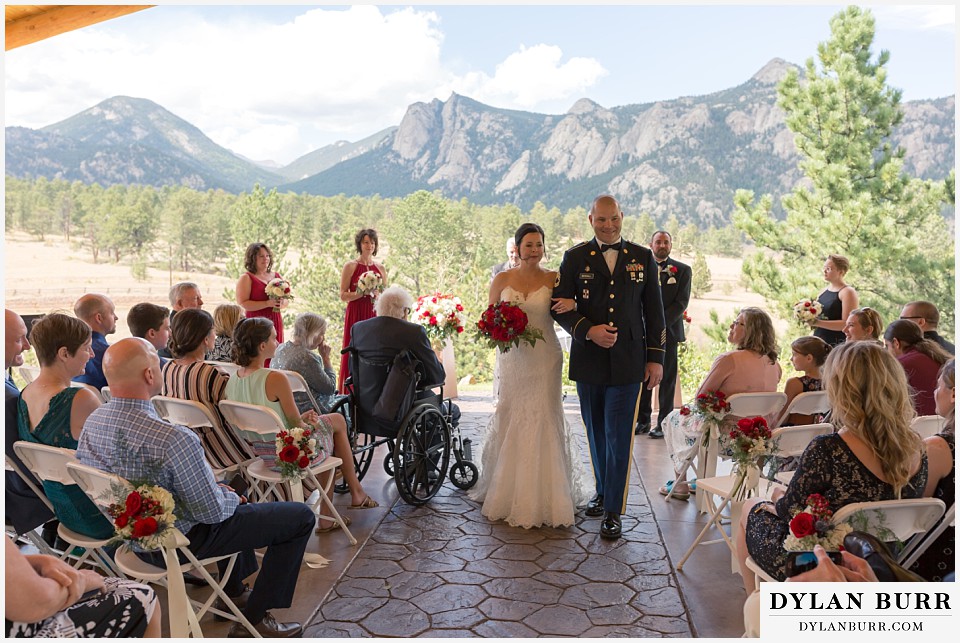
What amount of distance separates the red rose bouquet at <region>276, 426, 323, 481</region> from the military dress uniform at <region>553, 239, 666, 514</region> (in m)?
1.52

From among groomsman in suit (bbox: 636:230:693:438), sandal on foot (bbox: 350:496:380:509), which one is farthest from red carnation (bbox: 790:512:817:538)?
groomsman in suit (bbox: 636:230:693:438)

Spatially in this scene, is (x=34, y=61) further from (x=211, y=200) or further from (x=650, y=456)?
(x=650, y=456)

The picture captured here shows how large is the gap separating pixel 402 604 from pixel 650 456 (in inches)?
120

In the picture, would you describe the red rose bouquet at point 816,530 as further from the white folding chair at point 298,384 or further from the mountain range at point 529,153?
the mountain range at point 529,153

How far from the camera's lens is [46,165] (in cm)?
2214

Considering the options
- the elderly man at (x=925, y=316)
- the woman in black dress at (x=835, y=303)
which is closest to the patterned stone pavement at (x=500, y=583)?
the elderly man at (x=925, y=316)

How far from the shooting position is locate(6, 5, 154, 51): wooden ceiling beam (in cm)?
526

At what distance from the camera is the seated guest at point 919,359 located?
13.2 ft

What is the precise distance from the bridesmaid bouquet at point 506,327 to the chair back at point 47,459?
2175 mm

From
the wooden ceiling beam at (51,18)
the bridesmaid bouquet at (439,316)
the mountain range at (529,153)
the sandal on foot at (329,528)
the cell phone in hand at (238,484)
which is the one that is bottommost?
the sandal on foot at (329,528)

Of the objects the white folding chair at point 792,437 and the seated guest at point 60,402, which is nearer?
the seated guest at point 60,402

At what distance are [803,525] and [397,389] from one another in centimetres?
267

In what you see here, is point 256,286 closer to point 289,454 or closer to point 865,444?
point 289,454

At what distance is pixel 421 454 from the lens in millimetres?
4762
